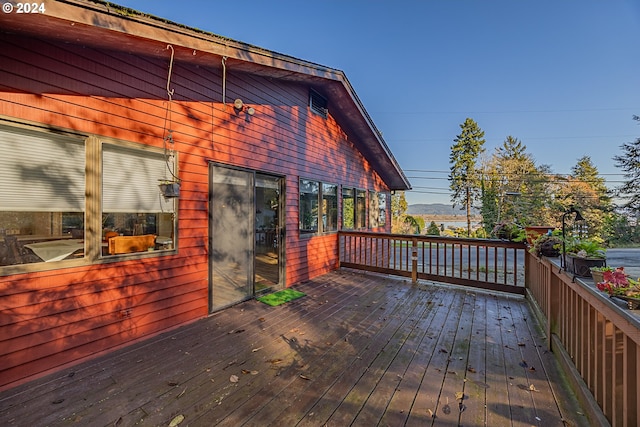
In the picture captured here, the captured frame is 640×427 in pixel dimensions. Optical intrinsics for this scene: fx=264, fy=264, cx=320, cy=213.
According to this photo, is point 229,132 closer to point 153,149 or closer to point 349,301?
point 153,149

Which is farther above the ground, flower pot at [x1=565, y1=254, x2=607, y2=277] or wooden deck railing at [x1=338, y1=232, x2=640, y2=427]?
flower pot at [x1=565, y1=254, x2=607, y2=277]

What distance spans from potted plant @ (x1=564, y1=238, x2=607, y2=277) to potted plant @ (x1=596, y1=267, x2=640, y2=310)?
47 cm

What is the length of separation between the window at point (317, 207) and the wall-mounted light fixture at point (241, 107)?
5.59ft

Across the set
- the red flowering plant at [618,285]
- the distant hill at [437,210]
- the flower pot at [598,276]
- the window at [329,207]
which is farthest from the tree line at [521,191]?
the red flowering plant at [618,285]

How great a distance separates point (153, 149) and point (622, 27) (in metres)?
11.4

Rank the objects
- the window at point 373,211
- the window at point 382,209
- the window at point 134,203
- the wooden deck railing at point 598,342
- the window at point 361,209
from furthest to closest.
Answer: the window at point 382,209, the window at point 373,211, the window at point 361,209, the window at point 134,203, the wooden deck railing at point 598,342

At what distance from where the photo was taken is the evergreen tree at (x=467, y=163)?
23297mm

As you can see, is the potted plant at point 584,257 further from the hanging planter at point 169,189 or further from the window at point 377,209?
the window at point 377,209

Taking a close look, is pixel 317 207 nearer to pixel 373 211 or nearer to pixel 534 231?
pixel 373 211

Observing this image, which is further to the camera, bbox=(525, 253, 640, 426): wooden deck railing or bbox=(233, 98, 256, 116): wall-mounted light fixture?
bbox=(233, 98, 256, 116): wall-mounted light fixture

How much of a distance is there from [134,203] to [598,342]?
401cm

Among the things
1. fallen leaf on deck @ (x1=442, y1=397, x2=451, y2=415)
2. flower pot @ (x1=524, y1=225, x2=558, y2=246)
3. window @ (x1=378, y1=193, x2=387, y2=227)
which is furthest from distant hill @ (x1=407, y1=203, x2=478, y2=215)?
fallen leaf on deck @ (x1=442, y1=397, x2=451, y2=415)

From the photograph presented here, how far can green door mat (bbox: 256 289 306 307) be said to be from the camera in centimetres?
405

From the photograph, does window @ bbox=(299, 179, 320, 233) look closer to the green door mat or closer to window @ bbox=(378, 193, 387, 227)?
the green door mat
